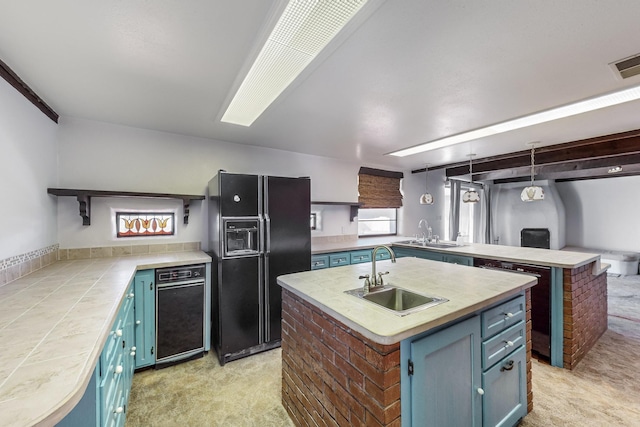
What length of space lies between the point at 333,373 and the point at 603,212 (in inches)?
345

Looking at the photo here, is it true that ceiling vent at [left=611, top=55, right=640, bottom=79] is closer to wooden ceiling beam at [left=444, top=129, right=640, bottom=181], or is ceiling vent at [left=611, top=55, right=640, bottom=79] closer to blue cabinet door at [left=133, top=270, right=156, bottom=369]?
wooden ceiling beam at [left=444, top=129, right=640, bottom=181]

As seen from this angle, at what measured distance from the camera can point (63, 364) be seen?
0.86m

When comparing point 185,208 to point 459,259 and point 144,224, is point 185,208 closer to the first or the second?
point 144,224

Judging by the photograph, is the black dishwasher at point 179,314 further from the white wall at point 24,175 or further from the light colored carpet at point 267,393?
the white wall at point 24,175

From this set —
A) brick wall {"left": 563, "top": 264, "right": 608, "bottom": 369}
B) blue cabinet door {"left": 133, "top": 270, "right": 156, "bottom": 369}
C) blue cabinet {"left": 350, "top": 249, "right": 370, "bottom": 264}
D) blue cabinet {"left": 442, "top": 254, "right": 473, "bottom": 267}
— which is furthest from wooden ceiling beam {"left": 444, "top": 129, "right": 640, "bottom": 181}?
blue cabinet door {"left": 133, "top": 270, "right": 156, "bottom": 369}

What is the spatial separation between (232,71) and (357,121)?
1.35 meters

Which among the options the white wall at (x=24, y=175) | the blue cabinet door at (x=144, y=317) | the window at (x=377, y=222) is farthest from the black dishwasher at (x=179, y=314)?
the window at (x=377, y=222)

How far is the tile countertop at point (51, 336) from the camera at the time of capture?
0.70m

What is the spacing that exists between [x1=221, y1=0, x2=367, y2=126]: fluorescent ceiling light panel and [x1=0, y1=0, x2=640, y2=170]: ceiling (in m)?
0.07

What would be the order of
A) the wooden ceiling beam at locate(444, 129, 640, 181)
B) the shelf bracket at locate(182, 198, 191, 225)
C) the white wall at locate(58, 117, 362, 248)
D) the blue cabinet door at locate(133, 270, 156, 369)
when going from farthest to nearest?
the wooden ceiling beam at locate(444, 129, 640, 181) < the shelf bracket at locate(182, 198, 191, 225) < the white wall at locate(58, 117, 362, 248) < the blue cabinet door at locate(133, 270, 156, 369)

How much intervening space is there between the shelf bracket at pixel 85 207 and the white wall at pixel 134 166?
0.21 feet

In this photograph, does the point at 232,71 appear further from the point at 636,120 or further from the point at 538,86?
the point at 636,120

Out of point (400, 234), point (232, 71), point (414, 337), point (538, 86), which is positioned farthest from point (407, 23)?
point (400, 234)

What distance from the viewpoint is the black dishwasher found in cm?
244
